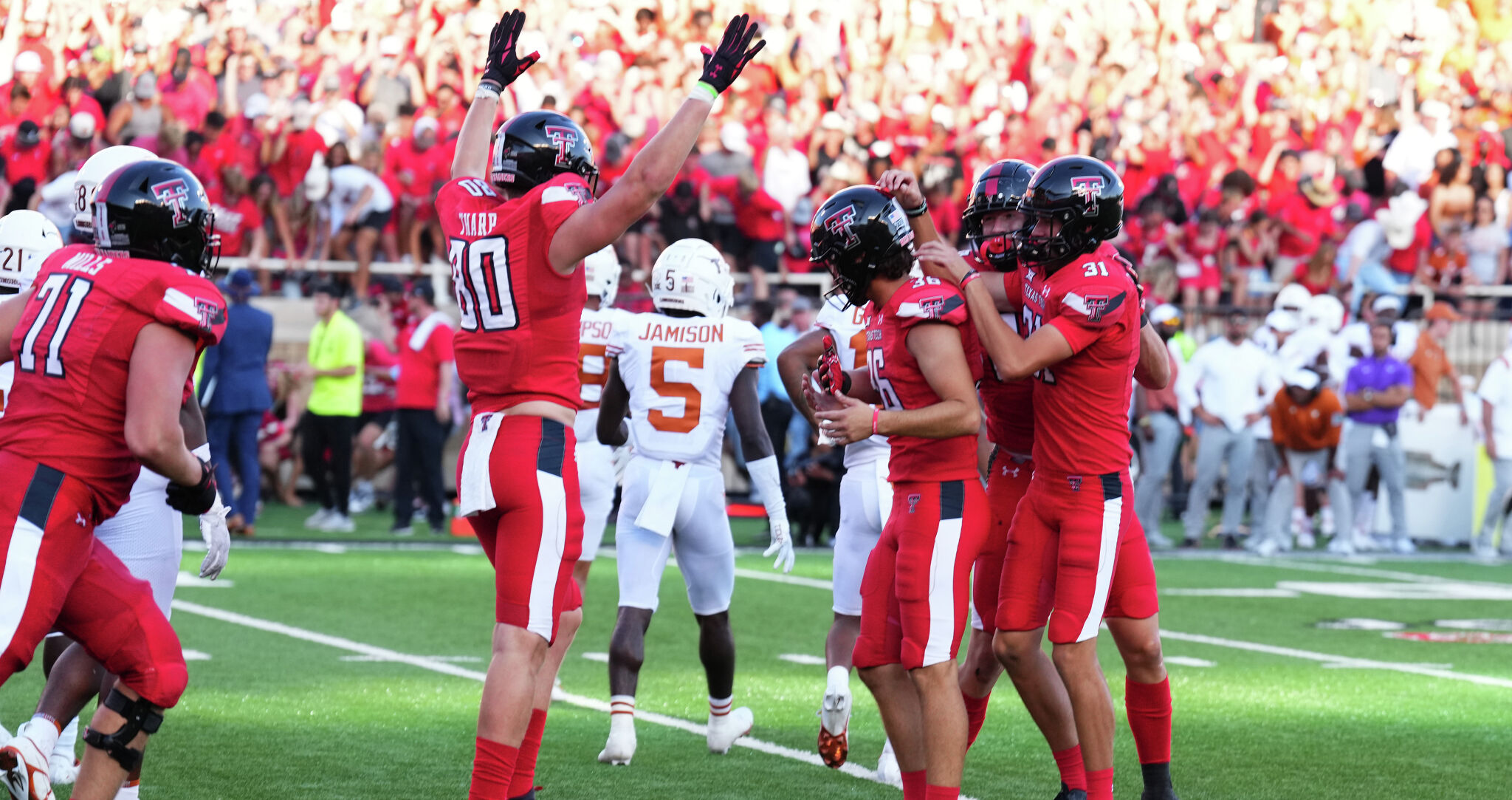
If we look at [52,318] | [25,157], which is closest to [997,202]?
[52,318]

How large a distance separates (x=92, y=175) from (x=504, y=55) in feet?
4.47

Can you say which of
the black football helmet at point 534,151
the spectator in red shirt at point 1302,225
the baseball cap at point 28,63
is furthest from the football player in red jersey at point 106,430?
the spectator in red shirt at point 1302,225

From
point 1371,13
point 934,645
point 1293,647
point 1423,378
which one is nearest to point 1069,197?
point 934,645

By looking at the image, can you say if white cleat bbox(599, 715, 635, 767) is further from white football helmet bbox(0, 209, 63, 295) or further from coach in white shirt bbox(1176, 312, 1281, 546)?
coach in white shirt bbox(1176, 312, 1281, 546)

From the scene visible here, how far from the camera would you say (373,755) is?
6887mm

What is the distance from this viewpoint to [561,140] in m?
5.45

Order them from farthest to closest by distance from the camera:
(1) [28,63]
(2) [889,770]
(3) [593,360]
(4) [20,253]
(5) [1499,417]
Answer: (1) [28,63] → (5) [1499,417] → (3) [593,360] → (2) [889,770] → (4) [20,253]

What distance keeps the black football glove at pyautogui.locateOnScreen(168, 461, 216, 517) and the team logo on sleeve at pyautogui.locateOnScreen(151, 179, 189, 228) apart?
0.63 m

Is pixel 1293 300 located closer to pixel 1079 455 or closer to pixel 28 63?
pixel 28 63

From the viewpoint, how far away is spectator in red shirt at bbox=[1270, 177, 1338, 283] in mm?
19750

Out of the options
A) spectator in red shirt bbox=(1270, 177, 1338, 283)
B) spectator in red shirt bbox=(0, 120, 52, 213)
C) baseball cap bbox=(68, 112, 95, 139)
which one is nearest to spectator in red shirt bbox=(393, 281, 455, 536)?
baseball cap bbox=(68, 112, 95, 139)

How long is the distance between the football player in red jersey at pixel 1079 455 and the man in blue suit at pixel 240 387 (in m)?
9.77

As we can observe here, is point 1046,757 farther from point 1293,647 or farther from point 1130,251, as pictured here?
point 1130,251

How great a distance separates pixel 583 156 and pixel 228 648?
15.9 feet
